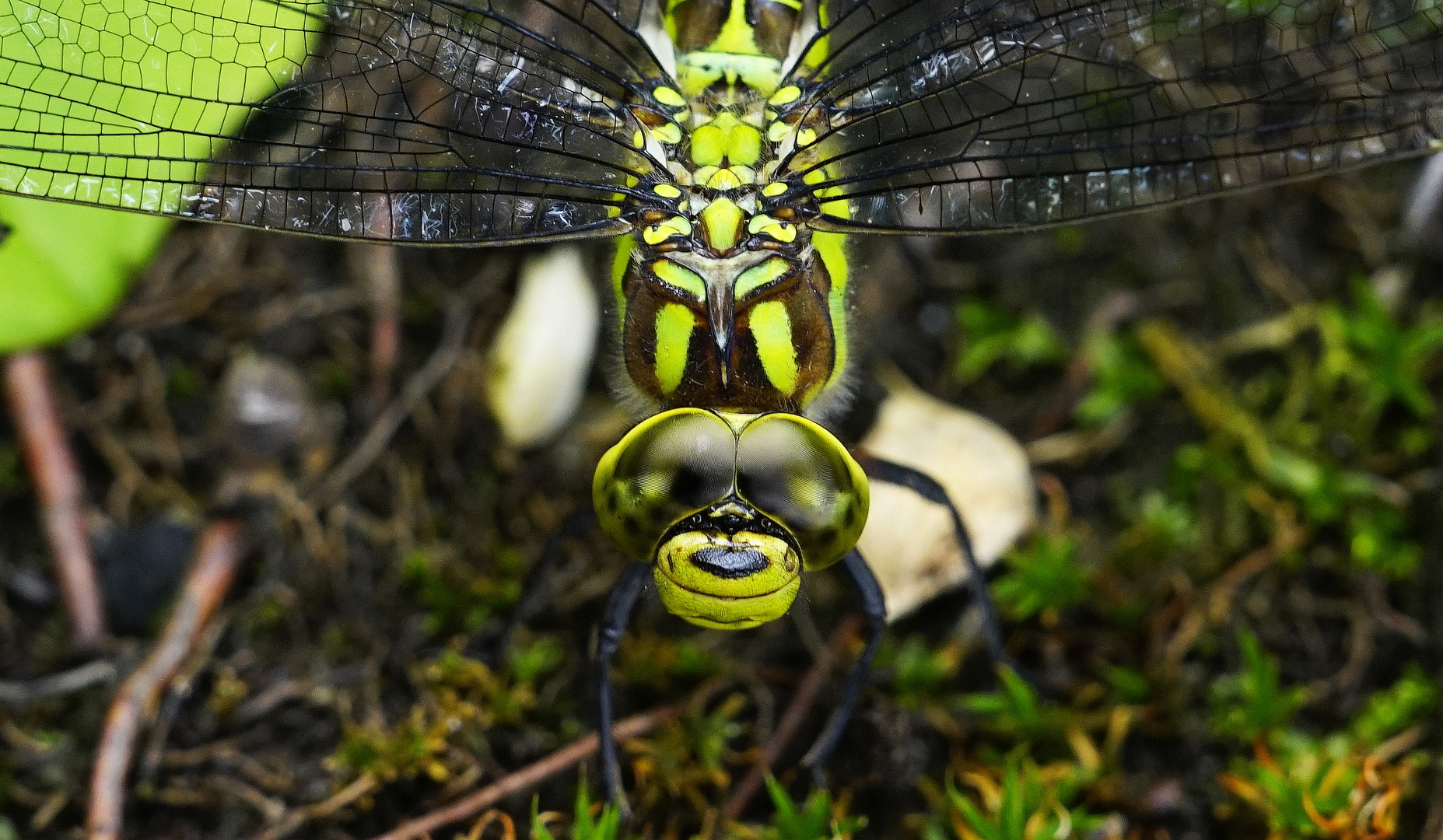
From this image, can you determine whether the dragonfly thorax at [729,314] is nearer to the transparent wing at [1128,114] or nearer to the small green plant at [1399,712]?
the transparent wing at [1128,114]

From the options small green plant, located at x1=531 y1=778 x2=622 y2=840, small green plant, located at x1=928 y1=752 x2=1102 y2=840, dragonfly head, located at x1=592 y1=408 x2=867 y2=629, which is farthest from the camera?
small green plant, located at x1=928 y1=752 x2=1102 y2=840

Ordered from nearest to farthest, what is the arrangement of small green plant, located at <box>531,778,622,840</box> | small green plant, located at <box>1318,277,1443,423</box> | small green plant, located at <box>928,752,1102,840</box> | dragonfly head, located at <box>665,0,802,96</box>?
small green plant, located at <box>531,778,622,840</box> < small green plant, located at <box>928,752,1102,840</box> < dragonfly head, located at <box>665,0,802,96</box> < small green plant, located at <box>1318,277,1443,423</box>

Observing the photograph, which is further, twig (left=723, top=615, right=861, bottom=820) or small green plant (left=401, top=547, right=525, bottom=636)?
small green plant (left=401, top=547, right=525, bottom=636)

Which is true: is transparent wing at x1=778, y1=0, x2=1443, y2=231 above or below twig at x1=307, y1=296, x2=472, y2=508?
above

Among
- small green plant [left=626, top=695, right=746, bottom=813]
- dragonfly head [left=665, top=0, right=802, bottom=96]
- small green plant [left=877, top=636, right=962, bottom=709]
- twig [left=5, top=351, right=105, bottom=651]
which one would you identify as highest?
dragonfly head [left=665, top=0, right=802, bottom=96]

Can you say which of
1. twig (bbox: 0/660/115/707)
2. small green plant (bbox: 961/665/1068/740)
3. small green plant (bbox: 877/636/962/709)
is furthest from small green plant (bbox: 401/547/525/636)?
small green plant (bbox: 961/665/1068/740)

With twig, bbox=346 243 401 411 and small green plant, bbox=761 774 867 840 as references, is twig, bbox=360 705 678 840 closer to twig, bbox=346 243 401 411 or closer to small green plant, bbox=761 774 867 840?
small green plant, bbox=761 774 867 840

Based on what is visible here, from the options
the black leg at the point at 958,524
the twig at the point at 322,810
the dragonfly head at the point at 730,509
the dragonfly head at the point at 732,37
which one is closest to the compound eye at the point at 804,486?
the dragonfly head at the point at 730,509

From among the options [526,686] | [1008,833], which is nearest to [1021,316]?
[1008,833]
